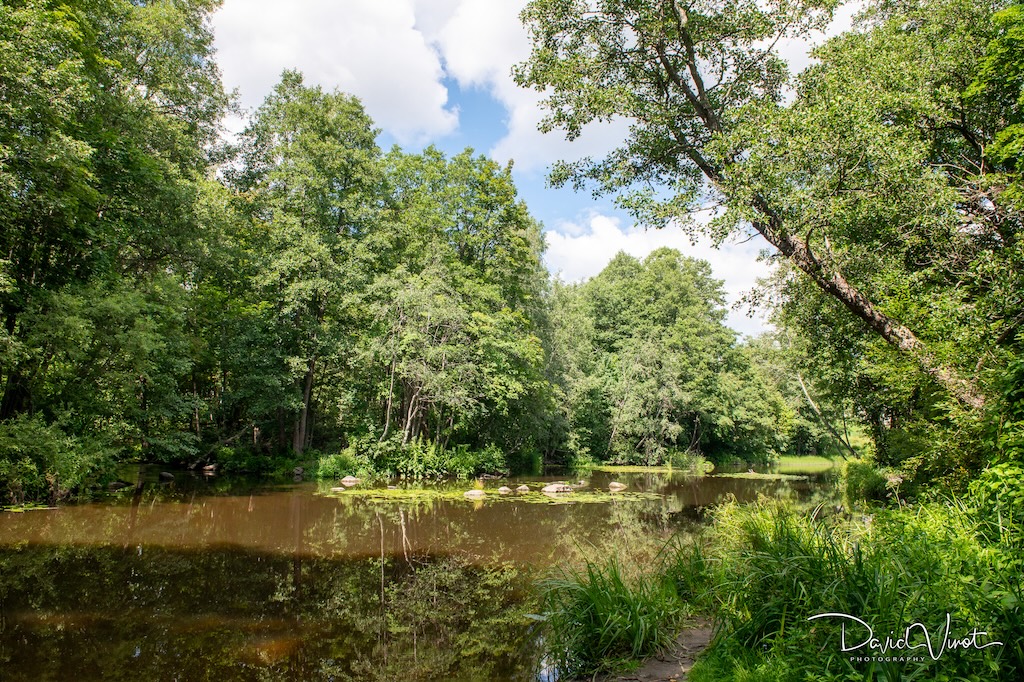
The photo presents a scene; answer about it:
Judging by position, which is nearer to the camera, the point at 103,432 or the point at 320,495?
the point at 103,432

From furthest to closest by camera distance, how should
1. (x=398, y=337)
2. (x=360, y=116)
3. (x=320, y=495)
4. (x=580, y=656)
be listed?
1. (x=360, y=116)
2. (x=398, y=337)
3. (x=320, y=495)
4. (x=580, y=656)

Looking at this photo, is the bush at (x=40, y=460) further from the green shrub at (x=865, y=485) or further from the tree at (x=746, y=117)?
the green shrub at (x=865, y=485)

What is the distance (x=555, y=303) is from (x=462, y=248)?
9.59m

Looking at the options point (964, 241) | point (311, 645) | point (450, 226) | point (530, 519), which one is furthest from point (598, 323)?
point (311, 645)

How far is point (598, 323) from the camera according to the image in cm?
4200

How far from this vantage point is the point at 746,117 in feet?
31.8

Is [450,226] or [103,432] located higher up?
[450,226]

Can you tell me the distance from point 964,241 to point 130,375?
19.4 metres

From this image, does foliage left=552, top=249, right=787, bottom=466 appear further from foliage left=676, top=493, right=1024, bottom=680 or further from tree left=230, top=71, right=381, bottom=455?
foliage left=676, top=493, right=1024, bottom=680

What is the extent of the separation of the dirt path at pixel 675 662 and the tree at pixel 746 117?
539cm

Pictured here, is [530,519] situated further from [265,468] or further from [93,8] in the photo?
[93,8]

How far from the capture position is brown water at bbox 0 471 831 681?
17.9ft

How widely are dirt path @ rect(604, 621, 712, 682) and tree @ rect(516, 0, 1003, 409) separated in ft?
17.7

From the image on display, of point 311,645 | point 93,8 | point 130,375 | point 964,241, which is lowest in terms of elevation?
point 311,645
